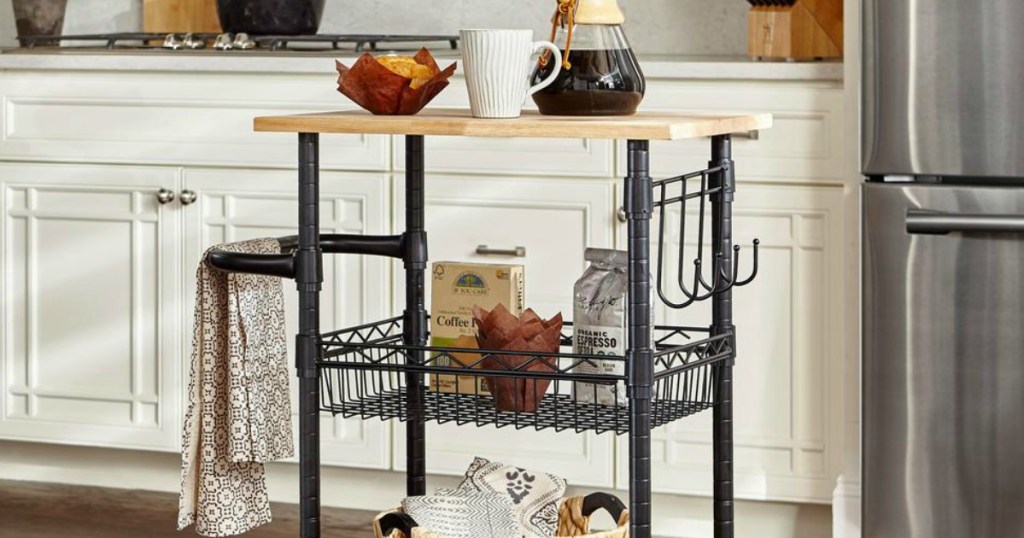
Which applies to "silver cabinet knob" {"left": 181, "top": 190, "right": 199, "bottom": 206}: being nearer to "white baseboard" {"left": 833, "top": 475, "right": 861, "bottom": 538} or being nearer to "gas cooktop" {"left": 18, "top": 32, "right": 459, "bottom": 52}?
"gas cooktop" {"left": 18, "top": 32, "right": 459, "bottom": 52}

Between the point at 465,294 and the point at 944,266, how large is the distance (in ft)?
2.30

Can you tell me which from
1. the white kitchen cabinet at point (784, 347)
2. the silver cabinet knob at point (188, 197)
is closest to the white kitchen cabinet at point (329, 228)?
the silver cabinet knob at point (188, 197)

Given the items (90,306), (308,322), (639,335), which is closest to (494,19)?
(90,306)

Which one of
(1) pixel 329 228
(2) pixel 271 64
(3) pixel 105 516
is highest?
(2) pixel 271 64

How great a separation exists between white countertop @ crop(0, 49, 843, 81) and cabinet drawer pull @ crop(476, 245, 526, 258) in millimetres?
354

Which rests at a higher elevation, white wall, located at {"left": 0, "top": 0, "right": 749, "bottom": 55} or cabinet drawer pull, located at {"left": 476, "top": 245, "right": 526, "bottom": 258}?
white wall, located at {"left": 0, "top": 0, "right": 749, "bottom": 55}

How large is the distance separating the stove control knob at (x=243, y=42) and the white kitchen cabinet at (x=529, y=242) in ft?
1.56

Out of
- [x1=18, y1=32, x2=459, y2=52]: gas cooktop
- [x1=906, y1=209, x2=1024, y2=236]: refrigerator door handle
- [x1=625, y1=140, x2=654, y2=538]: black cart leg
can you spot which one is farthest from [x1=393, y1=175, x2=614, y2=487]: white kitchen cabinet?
[x1=625, y1=140, x2=654, y2=538]: black cart leg

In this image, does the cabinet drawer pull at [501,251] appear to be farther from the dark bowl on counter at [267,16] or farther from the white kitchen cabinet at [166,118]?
the dark bowl on counter at [267,16]

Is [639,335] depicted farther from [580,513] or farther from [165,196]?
[165,196]

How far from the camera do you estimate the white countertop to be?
8.37 ft

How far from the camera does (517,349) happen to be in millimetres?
1806

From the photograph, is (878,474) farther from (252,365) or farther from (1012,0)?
(252,365)

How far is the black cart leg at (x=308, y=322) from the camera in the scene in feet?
5.67
